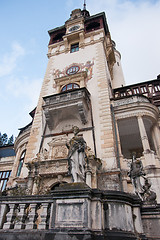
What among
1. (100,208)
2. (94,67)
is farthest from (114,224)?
(94,67)

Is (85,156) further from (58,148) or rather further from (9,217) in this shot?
(58,148)

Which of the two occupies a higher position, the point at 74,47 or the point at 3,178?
the point at 74,47

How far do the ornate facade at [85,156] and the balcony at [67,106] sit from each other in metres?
0.09

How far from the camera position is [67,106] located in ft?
49.2

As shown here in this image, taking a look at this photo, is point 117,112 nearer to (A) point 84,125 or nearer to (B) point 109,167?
(A) point 84,125

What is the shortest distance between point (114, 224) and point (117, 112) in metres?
11.2

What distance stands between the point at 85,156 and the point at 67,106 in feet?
27.9

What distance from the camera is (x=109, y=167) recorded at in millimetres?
11625

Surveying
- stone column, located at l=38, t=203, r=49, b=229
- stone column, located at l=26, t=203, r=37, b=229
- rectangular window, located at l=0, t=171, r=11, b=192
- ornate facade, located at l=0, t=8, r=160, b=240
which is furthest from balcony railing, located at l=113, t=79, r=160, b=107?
stone column, located at l=26, t=203, r=37, b=229

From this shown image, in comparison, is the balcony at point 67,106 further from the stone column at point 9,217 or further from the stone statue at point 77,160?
the stone column at point 9,217

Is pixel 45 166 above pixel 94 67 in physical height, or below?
below

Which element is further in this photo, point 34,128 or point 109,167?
point 34,128

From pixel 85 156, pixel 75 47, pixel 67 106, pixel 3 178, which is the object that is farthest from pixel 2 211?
pixel 75 47

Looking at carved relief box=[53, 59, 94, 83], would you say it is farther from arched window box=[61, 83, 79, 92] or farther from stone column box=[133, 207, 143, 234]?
stone column box=[133, 207, 143, 234]
